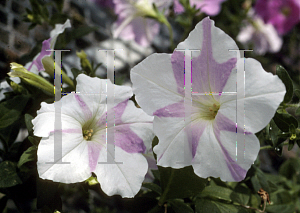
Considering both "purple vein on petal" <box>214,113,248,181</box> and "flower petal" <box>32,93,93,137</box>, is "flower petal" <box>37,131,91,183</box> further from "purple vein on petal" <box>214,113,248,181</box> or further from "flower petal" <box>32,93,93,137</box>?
"purple vein on petal" <box>214,113,248,181</box>

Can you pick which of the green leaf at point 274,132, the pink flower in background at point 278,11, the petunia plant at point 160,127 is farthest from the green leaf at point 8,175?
the pink flower in background at point 278,11

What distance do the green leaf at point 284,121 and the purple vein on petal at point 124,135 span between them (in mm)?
237

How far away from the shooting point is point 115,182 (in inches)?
17.2

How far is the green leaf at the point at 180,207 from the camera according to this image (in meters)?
0.53

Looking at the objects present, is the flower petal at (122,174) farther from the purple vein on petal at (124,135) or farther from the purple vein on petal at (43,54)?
the purple vein on petal at (43,54)

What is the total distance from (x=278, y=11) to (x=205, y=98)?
98 cm

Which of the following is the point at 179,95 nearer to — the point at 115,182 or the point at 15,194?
the point at 115,182

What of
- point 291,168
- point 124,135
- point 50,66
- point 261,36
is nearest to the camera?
point 124,135

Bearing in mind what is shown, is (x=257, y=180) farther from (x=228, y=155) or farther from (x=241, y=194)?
(x=228, y=155)

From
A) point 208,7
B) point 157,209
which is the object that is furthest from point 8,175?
point 208,7

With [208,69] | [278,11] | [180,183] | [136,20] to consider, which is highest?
[278,11]

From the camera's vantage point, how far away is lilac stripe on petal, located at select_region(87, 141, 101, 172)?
0.45 m

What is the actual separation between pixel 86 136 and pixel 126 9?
23.9 inches

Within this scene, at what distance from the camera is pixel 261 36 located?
4.56 feet
